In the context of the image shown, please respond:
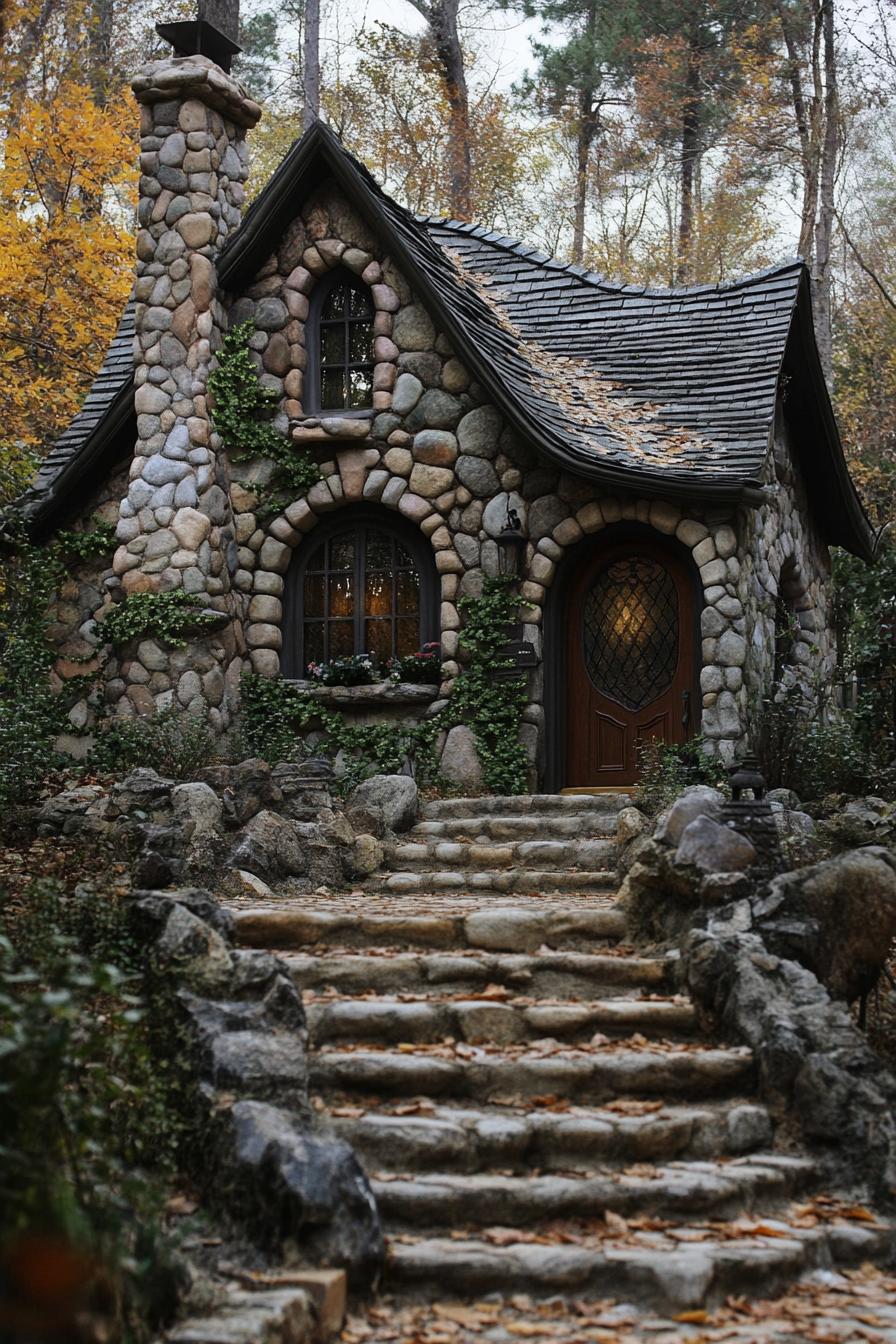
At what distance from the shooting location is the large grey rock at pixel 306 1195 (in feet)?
13.9

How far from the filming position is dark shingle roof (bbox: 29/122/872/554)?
11.0 metres

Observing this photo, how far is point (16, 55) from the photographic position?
1811 cm

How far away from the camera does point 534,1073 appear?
5.44 meters

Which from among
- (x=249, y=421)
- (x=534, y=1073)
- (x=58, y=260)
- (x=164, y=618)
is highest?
(x=58, y=260)

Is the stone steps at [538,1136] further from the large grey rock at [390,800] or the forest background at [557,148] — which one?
the forest background at [557,148]

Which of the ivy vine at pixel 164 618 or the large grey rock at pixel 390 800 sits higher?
the ivy vine at pixel 164 618

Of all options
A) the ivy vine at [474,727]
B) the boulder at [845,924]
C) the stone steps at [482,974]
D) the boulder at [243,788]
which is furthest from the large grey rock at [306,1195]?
the ivy vine at [474,727]

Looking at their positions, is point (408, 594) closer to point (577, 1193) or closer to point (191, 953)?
point (191, 953)

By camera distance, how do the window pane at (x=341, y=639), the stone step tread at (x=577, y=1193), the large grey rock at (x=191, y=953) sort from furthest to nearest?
the window pane at (x=341, y=639)
the large grey rock at (x=191, y=953)
the stone step tread at (x=577, y=1193)

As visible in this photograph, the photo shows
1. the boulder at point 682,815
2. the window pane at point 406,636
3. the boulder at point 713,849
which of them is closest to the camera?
the boulder at point 713,849

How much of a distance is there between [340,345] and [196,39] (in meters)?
2.74

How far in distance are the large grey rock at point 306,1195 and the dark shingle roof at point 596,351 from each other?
7.01 meters

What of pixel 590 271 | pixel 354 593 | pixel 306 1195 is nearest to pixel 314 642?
pixel 354 593

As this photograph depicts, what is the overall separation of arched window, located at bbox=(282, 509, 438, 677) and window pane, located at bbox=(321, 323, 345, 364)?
4.34 feet
